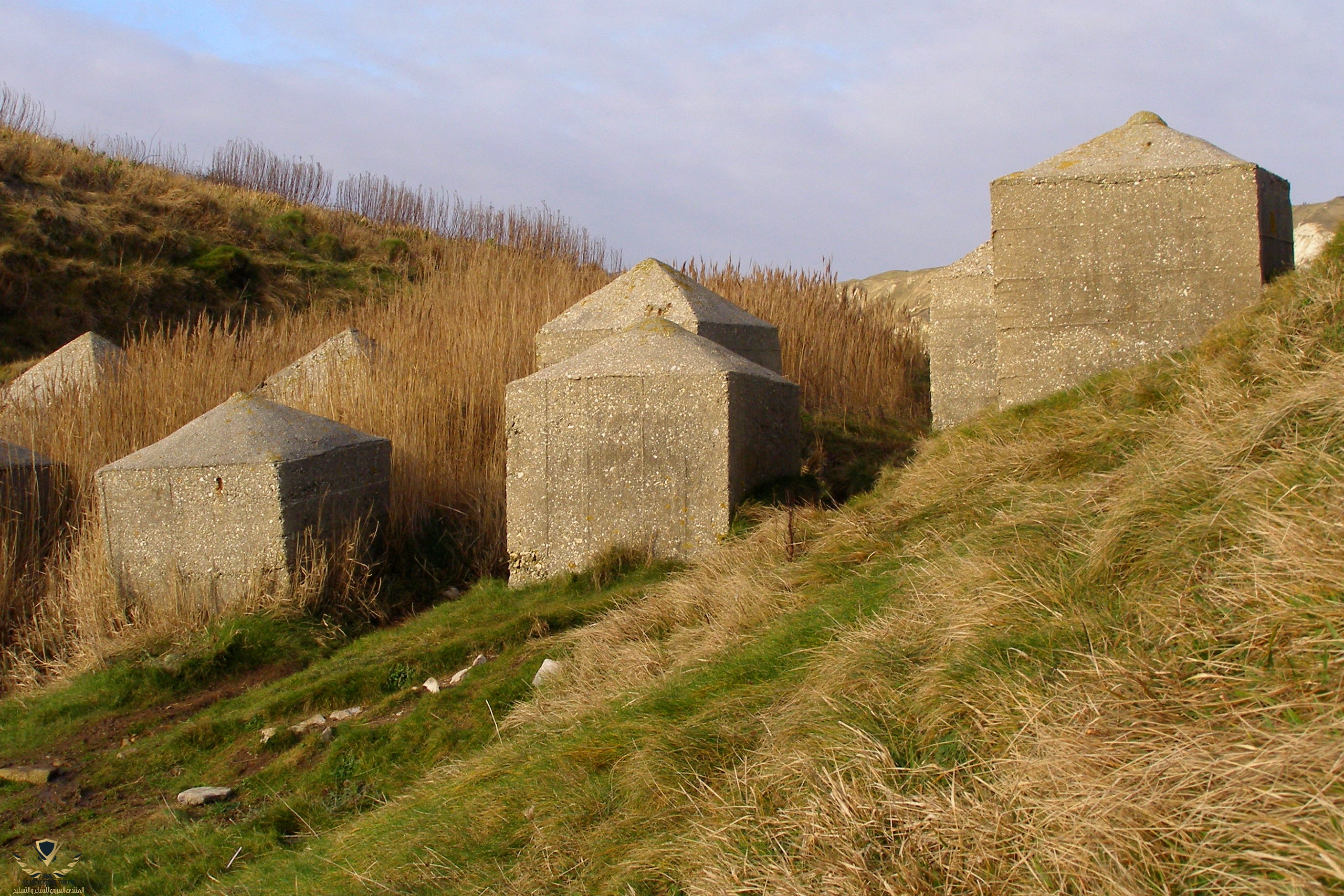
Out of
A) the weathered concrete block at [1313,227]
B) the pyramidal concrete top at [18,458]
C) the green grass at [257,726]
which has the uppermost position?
the weathered concrete block at [1313,227]

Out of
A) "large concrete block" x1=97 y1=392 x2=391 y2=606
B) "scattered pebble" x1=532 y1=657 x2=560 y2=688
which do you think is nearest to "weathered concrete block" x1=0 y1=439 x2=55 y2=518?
"large concrete block" x1=97 y1=392 x2=391 y2=606

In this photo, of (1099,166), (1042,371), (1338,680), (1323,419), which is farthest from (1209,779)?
(1099,166)

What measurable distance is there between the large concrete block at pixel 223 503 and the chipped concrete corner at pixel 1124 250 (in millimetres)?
4349

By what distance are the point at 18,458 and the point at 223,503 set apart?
2485mm

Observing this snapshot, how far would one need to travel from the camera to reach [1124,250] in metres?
6.10

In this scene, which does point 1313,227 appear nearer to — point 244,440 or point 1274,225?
point 1274,225

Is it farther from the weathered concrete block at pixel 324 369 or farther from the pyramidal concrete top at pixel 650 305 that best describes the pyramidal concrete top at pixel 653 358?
the weathered concrete block at pixel 324 369

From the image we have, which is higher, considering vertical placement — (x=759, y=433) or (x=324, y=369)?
(x=324, y=369)

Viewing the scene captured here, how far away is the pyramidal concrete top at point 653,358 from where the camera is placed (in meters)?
6.05

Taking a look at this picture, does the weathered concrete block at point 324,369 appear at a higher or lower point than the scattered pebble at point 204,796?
higher

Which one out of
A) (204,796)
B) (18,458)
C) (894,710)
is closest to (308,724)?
(204,796)

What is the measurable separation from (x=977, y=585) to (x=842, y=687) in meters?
0.55

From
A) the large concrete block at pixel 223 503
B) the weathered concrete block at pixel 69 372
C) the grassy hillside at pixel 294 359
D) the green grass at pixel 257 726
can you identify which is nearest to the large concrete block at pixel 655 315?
the grassy hillside at pixel 294 359

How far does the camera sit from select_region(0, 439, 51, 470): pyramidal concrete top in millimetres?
7391
